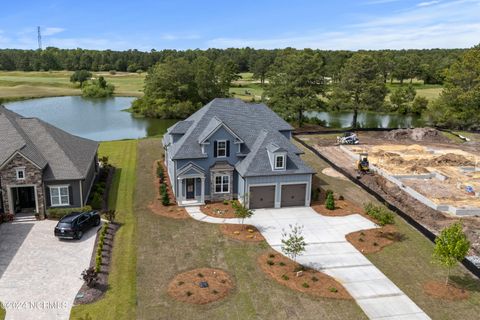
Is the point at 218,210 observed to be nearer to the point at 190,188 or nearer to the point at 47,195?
the point at 190,188

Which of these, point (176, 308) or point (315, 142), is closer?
point (176, 308)

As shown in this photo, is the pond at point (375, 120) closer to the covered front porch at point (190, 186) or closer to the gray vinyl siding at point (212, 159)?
the gray vinyl siding at point (212, 159)

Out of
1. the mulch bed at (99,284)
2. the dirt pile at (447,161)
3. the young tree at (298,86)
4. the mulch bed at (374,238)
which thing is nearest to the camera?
the mulch bed at (99,284)

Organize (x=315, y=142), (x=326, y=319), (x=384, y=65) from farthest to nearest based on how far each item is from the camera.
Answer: (x=384, y=65), (x=315, y=142), (x=326, y=319)

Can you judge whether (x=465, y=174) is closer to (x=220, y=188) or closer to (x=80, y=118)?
(x=220, y=188)

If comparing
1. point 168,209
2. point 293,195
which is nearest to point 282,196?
point 293,195

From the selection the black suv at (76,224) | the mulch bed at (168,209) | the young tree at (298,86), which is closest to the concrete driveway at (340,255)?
the mulch bed at (168,209)

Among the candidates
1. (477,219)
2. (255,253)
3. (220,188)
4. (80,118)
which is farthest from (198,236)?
(80,118)
